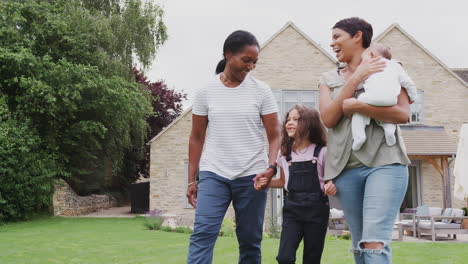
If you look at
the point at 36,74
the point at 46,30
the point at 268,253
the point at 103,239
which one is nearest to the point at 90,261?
the point at 268,253

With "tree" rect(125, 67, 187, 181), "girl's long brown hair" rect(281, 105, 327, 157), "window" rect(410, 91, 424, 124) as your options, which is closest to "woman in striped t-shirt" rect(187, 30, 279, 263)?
"girl's long brown hair" rect(281, 105, 327, 157)

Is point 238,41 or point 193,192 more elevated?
point 238,41

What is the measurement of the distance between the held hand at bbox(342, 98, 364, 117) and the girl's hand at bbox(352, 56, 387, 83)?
5.1 inches

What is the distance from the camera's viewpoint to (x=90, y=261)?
26.3 ft

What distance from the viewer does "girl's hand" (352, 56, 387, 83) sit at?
283 cm

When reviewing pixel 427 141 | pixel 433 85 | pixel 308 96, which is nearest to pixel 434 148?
pixel 427 141

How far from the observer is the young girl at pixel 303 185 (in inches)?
146

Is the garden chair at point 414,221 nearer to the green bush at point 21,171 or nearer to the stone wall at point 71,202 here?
the green bush at point 21,171

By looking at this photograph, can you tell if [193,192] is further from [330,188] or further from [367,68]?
[367,68]

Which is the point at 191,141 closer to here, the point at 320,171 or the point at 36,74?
the point at 320,171

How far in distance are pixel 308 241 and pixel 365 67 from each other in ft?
4.83

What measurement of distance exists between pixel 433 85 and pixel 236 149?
1795 cm

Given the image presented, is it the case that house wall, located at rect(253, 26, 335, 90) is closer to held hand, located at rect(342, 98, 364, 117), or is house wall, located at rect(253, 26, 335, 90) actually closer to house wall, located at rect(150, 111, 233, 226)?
house wall, located at rect(150, 111, 233, 226)

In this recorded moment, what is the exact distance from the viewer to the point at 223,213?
12.0 ft
